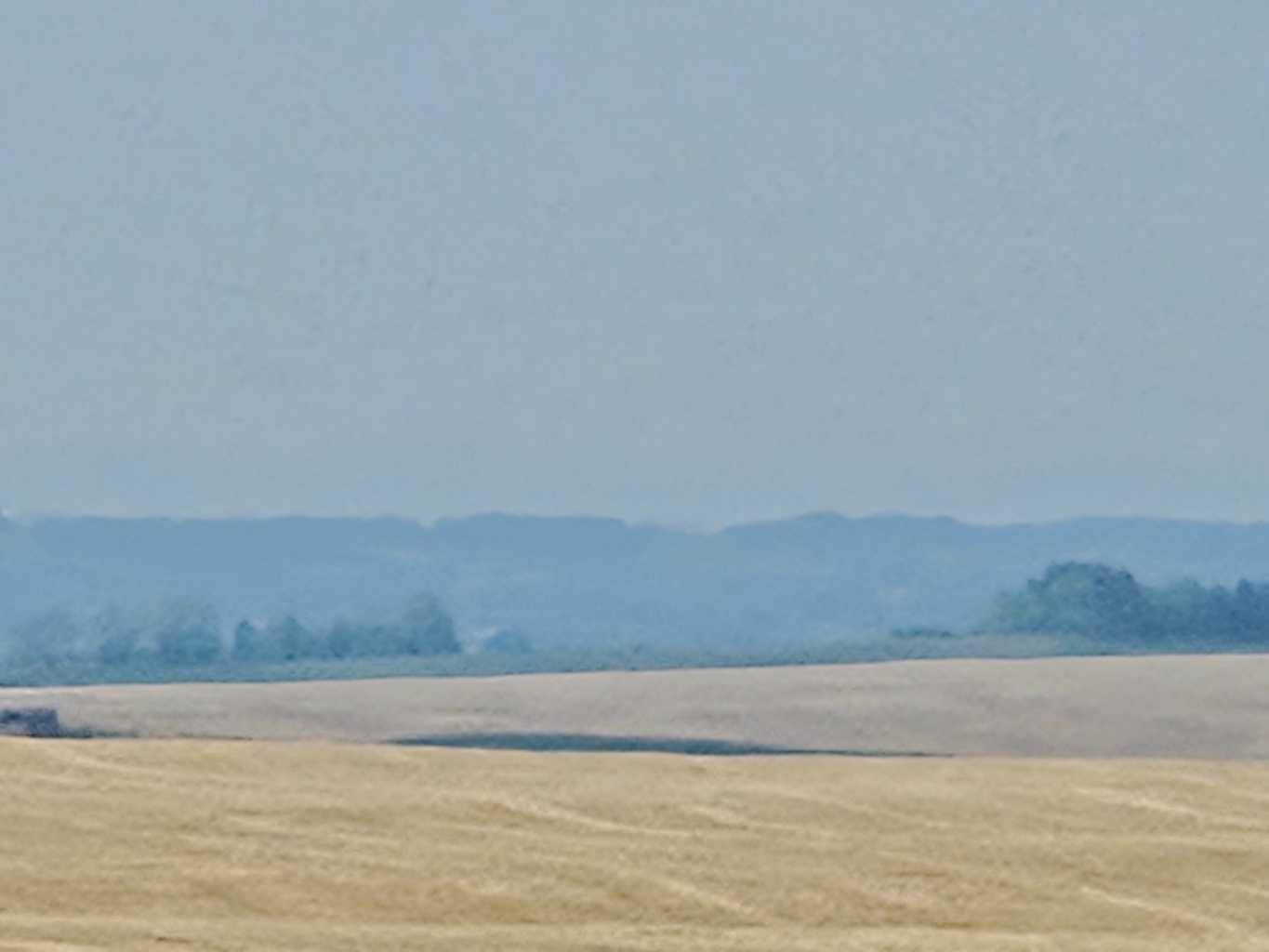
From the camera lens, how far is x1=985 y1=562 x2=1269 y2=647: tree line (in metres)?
65.9

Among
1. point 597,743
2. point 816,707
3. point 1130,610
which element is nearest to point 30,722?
point 597,743

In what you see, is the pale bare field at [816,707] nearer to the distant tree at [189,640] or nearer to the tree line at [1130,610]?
the distant tree at [189,640]

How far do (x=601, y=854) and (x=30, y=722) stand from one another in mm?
13692

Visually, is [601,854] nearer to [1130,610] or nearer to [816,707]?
[816,707]

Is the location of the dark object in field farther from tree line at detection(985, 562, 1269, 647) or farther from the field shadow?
tree line at detection(985, 562, 1269, 647)

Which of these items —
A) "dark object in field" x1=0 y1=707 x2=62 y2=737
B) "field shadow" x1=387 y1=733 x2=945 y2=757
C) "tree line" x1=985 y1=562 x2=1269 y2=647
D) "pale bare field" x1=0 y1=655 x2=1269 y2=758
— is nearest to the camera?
"dark object in field" x1=0 y1=707 x2=62 y2=737

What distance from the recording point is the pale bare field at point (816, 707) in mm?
37938

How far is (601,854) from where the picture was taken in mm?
21531

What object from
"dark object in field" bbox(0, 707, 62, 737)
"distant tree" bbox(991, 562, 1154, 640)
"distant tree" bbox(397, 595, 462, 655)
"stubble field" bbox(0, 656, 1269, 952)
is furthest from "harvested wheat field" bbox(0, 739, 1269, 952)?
"distant tree" bbox(397, 595, 462, 655)

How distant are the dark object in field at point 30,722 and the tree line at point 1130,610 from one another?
100ft

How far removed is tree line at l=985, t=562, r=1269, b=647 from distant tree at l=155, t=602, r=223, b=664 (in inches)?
613

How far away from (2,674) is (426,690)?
1421 centimetres

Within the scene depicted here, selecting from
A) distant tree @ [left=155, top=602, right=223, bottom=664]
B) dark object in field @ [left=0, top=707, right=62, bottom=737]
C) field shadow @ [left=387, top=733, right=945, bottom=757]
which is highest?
distant tree @ [left=155, top=602, right=223, bottom=664]

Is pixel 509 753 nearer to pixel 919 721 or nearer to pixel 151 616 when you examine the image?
pixel 919 721
